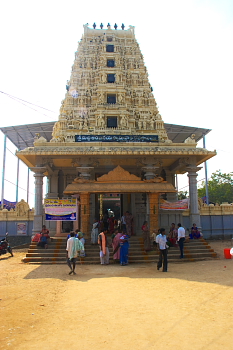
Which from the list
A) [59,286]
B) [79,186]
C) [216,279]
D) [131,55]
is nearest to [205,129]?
[131,55]

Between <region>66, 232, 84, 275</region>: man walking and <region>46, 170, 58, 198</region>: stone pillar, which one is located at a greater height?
<region>46, 170, 58, 198</region>: stone pillar

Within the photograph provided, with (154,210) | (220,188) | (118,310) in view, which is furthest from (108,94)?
(220,188)

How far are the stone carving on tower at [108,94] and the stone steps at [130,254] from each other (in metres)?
8.41

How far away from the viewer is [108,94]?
2211cm

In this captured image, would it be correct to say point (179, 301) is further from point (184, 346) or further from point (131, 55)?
point (131, 55)

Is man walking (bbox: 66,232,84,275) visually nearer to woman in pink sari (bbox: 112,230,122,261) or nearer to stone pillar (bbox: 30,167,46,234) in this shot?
woman in pink sari (bbox: 112,230,122,261)

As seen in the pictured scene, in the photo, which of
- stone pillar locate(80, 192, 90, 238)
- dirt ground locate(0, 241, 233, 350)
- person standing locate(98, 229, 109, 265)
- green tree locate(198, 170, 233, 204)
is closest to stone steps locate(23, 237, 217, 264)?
person standing locate(98, 229, 109, 265)

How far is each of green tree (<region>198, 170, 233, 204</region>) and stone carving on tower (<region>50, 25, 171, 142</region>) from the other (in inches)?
995

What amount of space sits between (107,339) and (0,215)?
16226 millimetres

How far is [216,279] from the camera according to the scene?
8.24 m

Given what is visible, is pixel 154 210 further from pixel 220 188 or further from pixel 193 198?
pixel 220 188

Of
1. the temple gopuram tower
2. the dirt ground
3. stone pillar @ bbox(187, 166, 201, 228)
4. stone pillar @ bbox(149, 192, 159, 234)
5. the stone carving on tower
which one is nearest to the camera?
the dirt ground

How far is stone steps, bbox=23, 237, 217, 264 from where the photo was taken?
12.1m

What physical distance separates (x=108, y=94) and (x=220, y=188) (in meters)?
28.3
